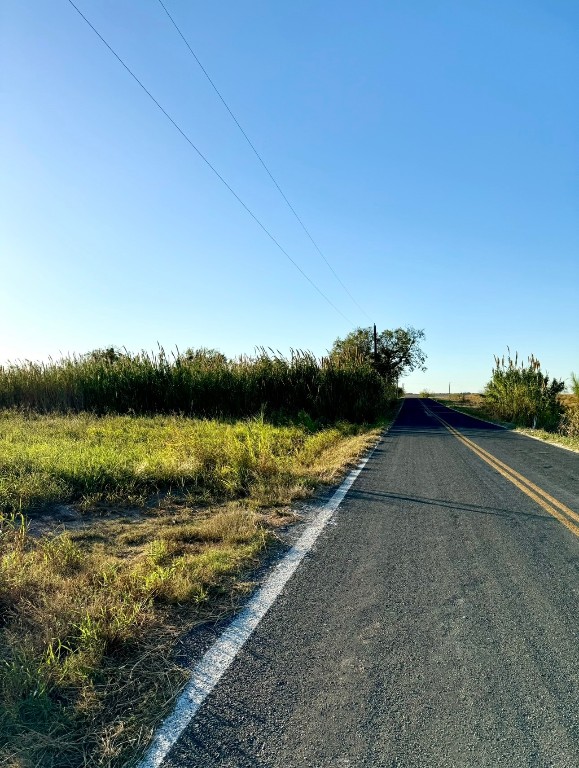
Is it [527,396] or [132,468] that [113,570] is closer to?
[132,468]

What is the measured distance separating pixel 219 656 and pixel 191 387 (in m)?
18.3

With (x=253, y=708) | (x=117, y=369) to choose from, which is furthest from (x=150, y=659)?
(x=117, y=369)

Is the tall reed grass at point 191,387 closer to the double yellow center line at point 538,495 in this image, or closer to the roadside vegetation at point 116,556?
the roadside vegetation at point 116,556

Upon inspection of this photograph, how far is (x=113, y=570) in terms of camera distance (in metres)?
4.04

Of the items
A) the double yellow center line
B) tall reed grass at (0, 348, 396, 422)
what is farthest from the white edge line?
tall reed grass at (0, 348, 396, 422)

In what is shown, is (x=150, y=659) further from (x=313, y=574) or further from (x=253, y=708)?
(x=313, y=574)

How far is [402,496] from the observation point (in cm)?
734

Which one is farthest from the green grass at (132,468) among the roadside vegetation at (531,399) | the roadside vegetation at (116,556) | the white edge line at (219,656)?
the roadside vegetation at (531,399)

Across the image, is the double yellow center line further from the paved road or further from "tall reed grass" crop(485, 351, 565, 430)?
"tall reed grass" crop(485, 351, 565, 430)

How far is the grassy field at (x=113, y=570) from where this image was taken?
2.45 metres

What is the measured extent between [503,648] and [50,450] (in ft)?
26.4

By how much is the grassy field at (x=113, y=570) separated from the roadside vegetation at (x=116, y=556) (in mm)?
12

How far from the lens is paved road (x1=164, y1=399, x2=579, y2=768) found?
2271 millimetres

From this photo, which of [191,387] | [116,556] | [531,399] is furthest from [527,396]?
[116,556]
